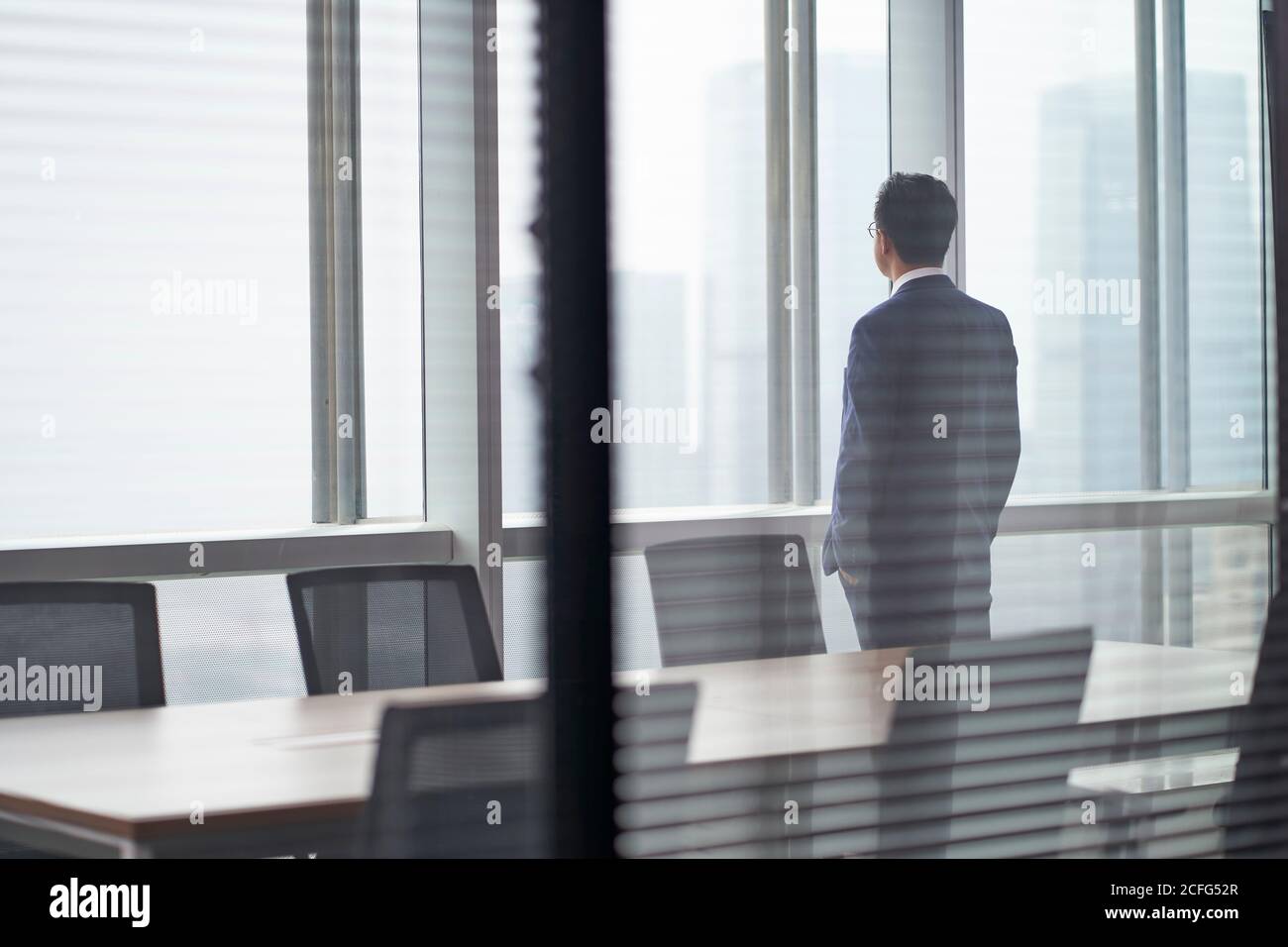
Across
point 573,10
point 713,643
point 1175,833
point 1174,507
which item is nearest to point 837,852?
point 713,643

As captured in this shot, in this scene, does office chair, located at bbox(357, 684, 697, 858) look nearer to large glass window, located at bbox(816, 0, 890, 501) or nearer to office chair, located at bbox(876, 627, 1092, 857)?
office chair, located at bbox(876, 627, 1092, 857)

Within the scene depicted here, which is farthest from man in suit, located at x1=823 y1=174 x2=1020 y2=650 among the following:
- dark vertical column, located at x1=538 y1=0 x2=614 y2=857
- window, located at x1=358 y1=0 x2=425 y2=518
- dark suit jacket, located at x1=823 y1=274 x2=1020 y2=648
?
window, located at x1=358 y1=0 x2=425 y2=518

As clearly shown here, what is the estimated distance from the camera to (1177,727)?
1957mm

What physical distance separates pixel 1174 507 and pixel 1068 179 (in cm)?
56

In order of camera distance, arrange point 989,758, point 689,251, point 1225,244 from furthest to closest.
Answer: point 1225,244, point 989,758, point 689,251

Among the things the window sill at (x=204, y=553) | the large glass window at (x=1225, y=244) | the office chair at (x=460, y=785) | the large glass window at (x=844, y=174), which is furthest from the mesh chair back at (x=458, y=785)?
the large glass window at (x=1225, y=244)

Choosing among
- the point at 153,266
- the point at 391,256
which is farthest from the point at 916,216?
the point at 153,266

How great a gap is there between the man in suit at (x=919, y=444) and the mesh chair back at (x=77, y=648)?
35.9 inches

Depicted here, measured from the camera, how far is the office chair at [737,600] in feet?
5.57

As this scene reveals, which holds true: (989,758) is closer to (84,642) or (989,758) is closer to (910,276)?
(910,276)

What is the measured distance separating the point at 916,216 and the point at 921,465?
37cm

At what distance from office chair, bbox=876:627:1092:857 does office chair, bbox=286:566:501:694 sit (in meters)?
0.63

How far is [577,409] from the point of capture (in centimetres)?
166

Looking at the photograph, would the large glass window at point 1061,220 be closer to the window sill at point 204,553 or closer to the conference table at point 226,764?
the conference table at point 226,764
